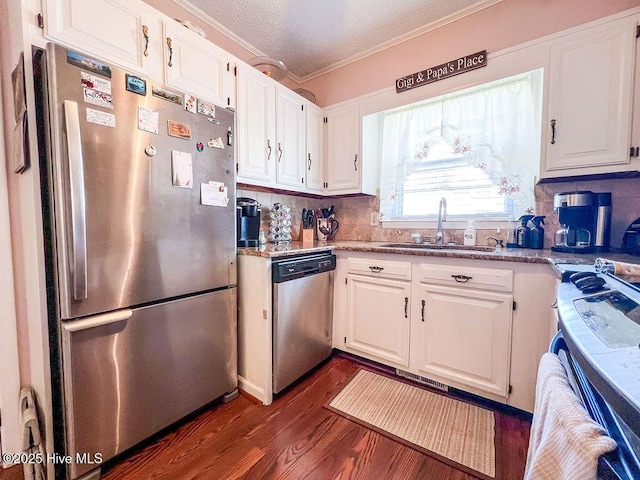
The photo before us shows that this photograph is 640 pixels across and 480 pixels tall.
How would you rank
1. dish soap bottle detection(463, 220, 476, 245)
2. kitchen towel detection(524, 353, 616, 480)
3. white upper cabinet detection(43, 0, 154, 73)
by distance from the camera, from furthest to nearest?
dish soap bottle detection(463, 220, 476, 245), white upper cabinet detection(43, 0, 154, 73), kitchen towel detection(524, 353, 616, 480)

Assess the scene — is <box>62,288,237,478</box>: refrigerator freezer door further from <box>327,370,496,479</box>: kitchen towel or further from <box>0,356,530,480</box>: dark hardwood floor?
<box>327,370,496,479</box>: kitchen towel

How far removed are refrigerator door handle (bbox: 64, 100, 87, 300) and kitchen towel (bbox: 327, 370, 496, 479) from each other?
4.69ft

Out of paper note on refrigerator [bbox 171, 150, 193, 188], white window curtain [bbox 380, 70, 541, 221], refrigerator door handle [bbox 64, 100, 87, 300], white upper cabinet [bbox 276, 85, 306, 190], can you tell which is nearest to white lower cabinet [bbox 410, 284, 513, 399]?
white window curtain [bbox 380, 70, 541, 221]

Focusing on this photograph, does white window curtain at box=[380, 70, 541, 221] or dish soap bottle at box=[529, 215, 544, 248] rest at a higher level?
white window curtain at box=[380, 70, 541, 221]

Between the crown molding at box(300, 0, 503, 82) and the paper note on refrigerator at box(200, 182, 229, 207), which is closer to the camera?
the paper note on refrigerator at box(200, 182, 229, 207)

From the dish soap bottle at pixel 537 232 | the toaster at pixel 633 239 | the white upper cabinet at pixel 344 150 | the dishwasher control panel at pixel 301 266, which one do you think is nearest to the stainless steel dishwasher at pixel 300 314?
the dishwasher control panel at pixel 301 266

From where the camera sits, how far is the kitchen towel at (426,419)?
4.19 ft

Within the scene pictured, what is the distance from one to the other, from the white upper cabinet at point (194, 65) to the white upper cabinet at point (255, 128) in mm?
131

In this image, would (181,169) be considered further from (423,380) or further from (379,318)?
(423,380)

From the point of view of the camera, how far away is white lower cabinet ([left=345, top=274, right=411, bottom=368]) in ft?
6.09

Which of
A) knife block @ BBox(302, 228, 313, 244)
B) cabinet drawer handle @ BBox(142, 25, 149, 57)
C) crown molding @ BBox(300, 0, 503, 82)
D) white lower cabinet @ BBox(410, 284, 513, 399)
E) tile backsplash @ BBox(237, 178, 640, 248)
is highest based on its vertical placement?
crown molding @ BBox(300, 0, 503, 82)

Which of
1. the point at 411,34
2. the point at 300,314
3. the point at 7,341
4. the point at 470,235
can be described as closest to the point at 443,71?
the point at 411,34

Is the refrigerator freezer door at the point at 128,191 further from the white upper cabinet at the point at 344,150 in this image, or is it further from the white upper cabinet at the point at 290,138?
the white upper cabinet at the point at 344,150

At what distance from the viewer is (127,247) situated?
117cm
